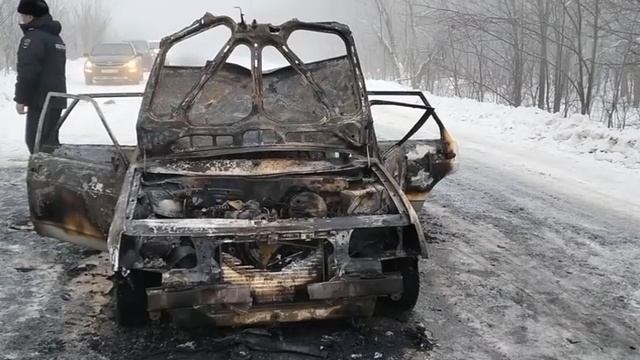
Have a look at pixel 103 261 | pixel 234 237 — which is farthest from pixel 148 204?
pixel 103 261

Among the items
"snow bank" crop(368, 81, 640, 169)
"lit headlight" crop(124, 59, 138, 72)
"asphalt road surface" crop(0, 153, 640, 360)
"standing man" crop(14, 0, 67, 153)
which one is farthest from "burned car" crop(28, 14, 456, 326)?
"lit headlight" crop(124, 59, 138, 72)

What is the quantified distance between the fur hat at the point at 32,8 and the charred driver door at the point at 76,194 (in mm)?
2639

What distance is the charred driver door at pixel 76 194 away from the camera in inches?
177

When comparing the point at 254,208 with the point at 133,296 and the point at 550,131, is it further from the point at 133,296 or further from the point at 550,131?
the point at 550,131

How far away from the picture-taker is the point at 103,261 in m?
4.96

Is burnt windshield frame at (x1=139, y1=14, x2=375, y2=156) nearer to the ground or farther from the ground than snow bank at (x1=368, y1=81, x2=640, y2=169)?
farther from the ground

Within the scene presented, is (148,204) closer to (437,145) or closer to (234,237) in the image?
(234,237)

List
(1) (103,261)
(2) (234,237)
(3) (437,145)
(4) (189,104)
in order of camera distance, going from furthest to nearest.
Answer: (3) (437,145) → (1) (103,261) → (4) (189,104) → (2) (234,237)

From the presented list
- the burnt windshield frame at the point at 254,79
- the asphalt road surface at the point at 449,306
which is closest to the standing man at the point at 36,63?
the asphalt road surface at the point at 449,306

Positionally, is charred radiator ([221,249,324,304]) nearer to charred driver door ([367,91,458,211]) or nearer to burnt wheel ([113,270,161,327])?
burnt wheel ([113,270,161,327])

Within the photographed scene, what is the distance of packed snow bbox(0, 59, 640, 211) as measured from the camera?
8.80 meters

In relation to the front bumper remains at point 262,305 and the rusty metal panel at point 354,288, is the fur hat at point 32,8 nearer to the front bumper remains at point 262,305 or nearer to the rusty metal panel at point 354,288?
the front bumper remains at point 262,305

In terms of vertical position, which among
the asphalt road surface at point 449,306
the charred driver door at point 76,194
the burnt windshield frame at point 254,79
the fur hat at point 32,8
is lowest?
the asphalt road surface at point 449,306

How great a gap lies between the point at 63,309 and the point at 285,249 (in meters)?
1.51
